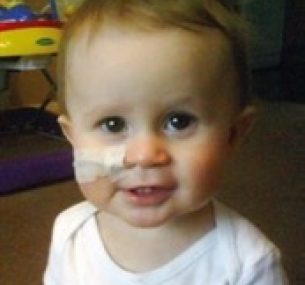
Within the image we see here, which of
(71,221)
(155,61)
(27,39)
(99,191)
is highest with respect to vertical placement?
(155,61)

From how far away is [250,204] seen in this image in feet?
4.54

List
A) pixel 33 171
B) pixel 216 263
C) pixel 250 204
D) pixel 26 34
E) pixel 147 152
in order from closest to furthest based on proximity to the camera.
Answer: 1. pixel 147 152
2. pixel 216 263
3. pixel 250 204
4. pixel 33 171
5. pixel 26 34

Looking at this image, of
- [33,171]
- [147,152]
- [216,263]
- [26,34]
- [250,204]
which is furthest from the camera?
[26,34]

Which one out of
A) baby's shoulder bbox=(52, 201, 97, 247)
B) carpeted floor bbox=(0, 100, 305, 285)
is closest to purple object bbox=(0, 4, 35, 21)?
carpeted floor bbox=(0, 100, 305, 285)

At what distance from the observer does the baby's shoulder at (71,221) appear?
2.72ft

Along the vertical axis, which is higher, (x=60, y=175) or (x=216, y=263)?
(x=216, y=263)

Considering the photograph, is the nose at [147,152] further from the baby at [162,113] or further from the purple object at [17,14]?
the purple object at [17,14]

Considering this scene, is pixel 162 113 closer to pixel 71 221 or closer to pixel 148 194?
pixel 148 194

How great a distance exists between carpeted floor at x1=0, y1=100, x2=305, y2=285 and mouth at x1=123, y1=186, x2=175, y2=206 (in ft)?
1.61

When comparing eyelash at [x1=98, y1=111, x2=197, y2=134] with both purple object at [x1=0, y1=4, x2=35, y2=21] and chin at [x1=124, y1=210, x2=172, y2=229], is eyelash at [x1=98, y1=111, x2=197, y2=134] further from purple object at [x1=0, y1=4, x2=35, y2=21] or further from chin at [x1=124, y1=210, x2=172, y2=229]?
purple object at [x1=0, y1=4, x2=35, y2=21]

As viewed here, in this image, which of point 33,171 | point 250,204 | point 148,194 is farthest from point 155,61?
point 33,171

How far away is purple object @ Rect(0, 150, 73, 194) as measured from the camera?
1.49 meters

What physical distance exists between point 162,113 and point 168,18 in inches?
3.4

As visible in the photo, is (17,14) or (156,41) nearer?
(156,41)
